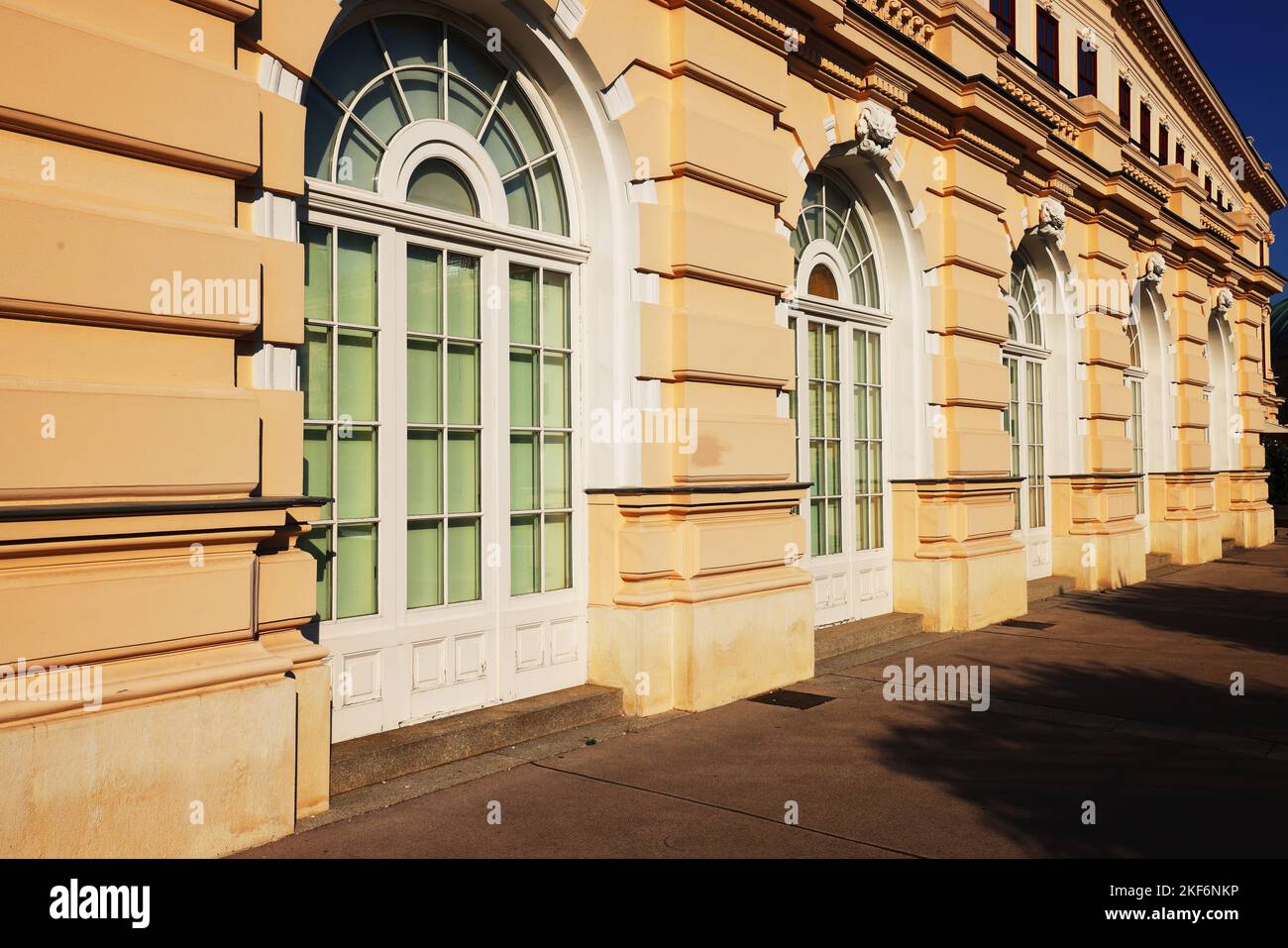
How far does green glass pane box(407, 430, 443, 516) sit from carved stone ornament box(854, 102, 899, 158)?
16.5ft

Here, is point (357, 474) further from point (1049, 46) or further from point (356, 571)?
point (1049, 46)

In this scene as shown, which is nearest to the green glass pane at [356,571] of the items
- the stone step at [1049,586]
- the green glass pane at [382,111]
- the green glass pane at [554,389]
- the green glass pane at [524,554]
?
the green glass pane at [524,554]

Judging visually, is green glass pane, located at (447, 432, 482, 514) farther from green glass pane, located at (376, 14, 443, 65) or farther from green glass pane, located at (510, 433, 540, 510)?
green glass pane, located at (376, 14, 443, 65)

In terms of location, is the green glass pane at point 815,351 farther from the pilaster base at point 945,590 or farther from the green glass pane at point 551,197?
the green glass pane at point 551,197

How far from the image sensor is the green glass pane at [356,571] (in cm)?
558

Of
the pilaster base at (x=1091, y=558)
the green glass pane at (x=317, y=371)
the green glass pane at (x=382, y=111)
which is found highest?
the green glass pane at (x=382, y=111)

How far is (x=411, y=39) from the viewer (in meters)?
6.11

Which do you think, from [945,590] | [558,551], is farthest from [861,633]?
[558,551]

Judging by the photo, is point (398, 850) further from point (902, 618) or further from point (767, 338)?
point (902, 618)

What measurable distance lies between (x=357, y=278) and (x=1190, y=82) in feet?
62.6

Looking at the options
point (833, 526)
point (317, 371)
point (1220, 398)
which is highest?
point (1220, 398)

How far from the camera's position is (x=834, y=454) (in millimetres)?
9492

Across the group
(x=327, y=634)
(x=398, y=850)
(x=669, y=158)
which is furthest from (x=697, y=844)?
(x=669, y=158)

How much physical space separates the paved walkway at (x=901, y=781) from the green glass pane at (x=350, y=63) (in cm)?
369
